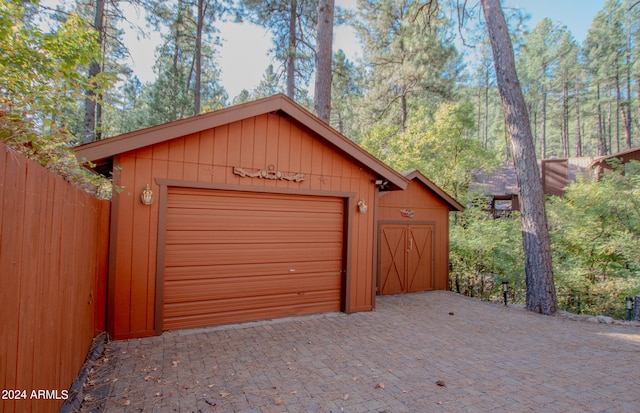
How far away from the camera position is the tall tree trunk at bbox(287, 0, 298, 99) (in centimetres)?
1067

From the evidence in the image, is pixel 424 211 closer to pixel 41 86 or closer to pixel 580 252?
pixel 580 252

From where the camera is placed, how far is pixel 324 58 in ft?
27.6

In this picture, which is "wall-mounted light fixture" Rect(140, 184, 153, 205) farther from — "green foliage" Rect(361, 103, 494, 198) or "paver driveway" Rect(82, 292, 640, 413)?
"green foliage" Rect(361, 103, 494, 198)

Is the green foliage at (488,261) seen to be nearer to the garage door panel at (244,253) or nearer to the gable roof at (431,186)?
the gable roof at (431,186)

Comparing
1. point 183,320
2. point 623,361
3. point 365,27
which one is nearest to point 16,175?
point 183,320

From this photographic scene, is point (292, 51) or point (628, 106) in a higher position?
point (628, 106)

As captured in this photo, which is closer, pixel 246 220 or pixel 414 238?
pixel 246 220

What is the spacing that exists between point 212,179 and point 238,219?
0.73 metres

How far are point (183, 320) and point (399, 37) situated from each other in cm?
1413

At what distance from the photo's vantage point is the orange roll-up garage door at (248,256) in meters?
4.60

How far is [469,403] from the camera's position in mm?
2891

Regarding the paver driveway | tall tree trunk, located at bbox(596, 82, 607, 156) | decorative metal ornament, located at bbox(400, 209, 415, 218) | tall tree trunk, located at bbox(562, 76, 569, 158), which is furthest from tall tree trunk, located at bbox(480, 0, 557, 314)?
tall tree trunk, located at bbox(596, 82, 607, 156)

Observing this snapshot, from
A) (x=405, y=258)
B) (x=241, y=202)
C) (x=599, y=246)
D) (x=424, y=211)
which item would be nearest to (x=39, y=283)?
(x=241, y=202)

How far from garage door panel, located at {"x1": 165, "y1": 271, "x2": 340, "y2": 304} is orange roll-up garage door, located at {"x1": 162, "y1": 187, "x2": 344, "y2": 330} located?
14mm
